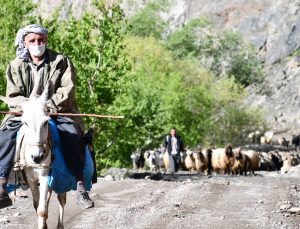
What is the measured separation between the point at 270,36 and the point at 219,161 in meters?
82.1

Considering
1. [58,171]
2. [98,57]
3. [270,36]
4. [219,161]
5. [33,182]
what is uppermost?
[270,36]

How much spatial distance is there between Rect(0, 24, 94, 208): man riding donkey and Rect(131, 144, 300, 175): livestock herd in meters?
21.8

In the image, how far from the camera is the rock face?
9581cm

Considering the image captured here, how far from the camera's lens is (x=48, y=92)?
9039 mm

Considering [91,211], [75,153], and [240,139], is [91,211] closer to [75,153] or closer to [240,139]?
[75,153]

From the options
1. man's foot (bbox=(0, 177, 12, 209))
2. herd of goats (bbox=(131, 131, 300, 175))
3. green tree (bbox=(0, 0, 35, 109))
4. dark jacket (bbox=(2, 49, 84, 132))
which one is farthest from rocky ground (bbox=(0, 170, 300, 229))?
herd of goats (bbox=(131, 131, 300, 175))

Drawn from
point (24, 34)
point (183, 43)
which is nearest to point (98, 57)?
point (24, 34)

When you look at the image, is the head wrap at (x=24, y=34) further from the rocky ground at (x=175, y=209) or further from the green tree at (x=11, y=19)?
the green tree at (x=11, y=19)

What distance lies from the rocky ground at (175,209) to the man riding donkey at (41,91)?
2.81m

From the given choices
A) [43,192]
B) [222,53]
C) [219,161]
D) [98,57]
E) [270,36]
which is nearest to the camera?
[43,192]

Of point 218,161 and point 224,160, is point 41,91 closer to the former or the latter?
point 224,160

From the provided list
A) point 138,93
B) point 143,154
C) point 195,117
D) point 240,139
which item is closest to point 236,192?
point 138,93

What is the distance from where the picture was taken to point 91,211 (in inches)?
542

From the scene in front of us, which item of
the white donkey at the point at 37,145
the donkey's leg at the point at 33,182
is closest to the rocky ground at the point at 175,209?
the donkey's leg at the point at 33,182
